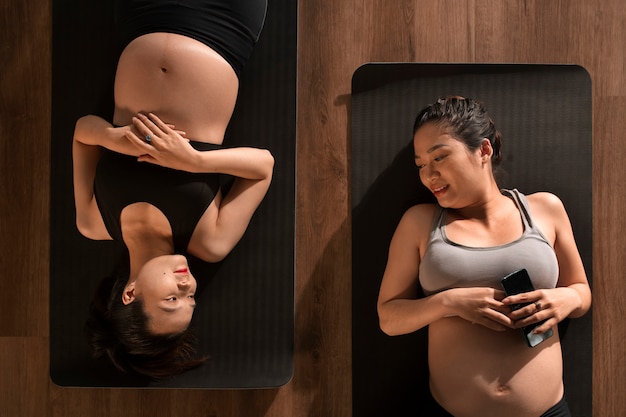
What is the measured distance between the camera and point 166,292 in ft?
5.19

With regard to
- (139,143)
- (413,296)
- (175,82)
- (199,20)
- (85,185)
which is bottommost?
(413,296)

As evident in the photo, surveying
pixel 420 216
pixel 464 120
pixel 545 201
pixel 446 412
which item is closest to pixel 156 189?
pixel 420 216

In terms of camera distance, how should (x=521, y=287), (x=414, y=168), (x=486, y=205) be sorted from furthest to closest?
(x=414, y=168) → (x=486, y=205) → (x=521, y=287)

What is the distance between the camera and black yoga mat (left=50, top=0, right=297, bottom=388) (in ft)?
5.90

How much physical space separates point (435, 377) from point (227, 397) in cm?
72

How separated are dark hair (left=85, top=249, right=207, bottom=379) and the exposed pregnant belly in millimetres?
802

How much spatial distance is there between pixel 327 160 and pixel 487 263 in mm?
629

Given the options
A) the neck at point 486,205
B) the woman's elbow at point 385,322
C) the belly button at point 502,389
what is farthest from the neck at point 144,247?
the belly button at point 502,389

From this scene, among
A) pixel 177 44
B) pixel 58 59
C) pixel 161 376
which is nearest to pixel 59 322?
pixel 161 376

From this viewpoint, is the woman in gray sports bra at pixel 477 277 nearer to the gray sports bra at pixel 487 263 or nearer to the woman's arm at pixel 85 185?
the gray sports bra at pixel 487 263

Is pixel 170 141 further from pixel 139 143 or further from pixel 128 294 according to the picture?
pixel 128 294

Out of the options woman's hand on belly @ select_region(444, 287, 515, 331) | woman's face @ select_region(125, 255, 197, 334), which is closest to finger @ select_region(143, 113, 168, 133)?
woman's face @ select_region(125, 255, 197, 334)

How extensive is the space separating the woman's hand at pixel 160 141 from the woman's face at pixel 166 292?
0.30 metres

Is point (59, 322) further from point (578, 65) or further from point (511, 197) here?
point (578, 65)
